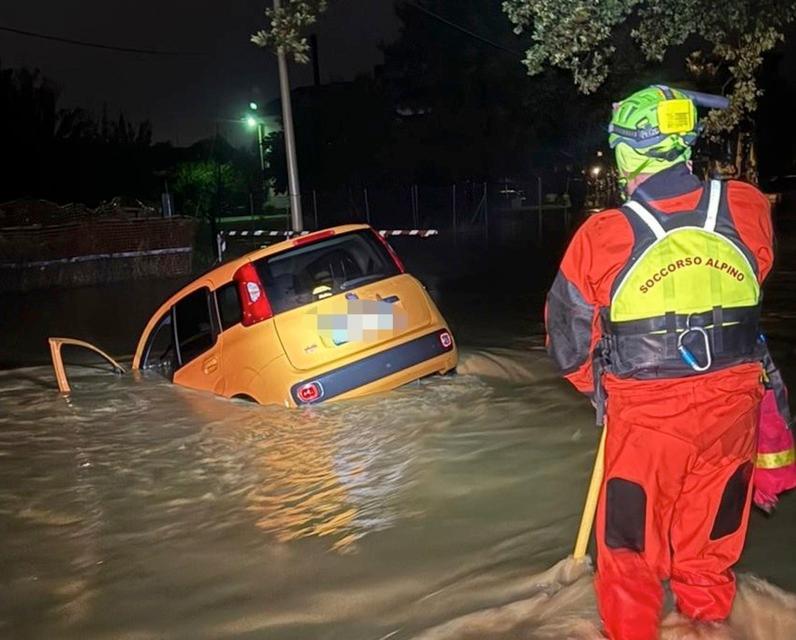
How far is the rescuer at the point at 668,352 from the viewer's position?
2.91m

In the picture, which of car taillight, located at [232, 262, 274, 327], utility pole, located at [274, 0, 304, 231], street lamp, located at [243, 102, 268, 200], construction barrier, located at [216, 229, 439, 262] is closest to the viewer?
car taillight, located at [232, 262, 274, 327]

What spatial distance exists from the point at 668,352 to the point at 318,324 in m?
4.32

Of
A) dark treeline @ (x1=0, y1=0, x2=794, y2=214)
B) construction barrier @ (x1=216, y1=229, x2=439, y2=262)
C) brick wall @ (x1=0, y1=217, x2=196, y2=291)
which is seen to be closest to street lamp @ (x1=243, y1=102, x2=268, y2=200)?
dark treeline @ (x1=0, y1=0, x2=794, y2=214)

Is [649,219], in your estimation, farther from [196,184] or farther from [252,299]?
[196,184]

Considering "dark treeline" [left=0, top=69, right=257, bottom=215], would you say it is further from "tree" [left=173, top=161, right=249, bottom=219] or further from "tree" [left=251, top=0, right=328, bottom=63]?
"tree" [left=251, top=0, right=328, bottom=63]

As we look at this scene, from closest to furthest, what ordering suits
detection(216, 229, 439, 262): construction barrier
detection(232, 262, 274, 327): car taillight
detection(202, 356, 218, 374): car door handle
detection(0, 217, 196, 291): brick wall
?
detection(232, 262, 274, 327): car taillight, detection(202, 356, 218, 374): car door handle, detection(216, 229, 439, 262): construction barrier, detection(0, 217, 196, 291): brick wall

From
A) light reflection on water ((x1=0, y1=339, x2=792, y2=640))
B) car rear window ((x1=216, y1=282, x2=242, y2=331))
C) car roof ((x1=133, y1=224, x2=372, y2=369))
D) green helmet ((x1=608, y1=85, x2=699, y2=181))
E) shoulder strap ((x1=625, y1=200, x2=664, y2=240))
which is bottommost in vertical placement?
light reflection on water ((x1=0, y1=339, x2=792, y2=640))

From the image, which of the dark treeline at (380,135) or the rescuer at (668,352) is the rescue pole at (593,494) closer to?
the rescuer at (668,352)

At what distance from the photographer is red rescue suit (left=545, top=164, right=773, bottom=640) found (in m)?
2.92

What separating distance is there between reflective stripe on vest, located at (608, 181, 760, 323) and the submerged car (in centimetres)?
423

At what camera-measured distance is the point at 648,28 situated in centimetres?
803

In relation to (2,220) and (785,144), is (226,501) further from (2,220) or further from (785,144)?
(785,144)

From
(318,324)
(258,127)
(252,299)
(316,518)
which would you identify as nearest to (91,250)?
(252,299)

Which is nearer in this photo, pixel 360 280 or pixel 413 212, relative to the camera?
pixel 360 280
